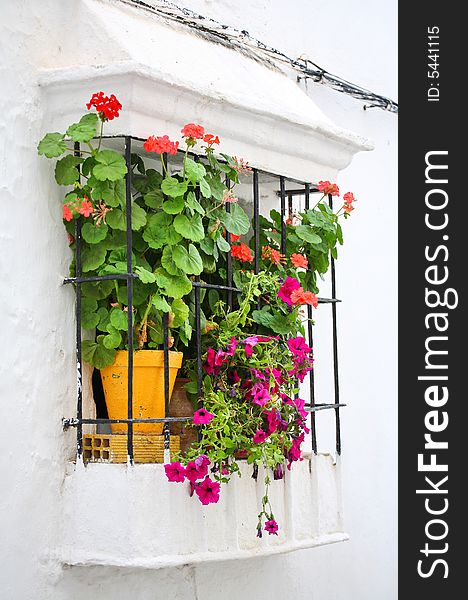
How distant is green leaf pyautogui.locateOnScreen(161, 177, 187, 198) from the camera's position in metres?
3.07

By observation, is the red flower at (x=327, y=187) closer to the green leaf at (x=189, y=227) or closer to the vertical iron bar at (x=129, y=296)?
the green leaf at (x=189, y=227)

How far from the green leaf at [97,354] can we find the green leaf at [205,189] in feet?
1.62

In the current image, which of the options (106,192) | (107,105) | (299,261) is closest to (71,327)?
(106,192)

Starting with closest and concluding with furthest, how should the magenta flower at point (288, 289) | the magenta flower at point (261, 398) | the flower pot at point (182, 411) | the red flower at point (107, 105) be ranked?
the red flower at point (107, 105) → the magenta flower at point (261, 398) → the flower pot at point (182, 411) → the magenta flower at point (288, 289)

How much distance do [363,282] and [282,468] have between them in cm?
143

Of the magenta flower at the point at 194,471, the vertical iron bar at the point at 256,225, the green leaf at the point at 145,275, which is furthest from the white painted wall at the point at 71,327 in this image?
the vertical iron bar at the point at 256,225

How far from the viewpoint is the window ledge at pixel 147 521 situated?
2.97 m

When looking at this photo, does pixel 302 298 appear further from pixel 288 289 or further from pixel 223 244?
pixel 223 244

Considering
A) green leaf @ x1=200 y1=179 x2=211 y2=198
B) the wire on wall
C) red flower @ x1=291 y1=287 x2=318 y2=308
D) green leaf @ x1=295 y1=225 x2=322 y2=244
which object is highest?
the wire on wall

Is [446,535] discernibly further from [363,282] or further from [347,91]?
[347,91]

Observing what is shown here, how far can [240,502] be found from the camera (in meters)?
3.24

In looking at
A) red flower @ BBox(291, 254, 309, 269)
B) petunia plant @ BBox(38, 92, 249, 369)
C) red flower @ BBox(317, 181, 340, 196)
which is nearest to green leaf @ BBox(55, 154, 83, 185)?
A: petunia plant @ BBox(38, 92, 249, 369)

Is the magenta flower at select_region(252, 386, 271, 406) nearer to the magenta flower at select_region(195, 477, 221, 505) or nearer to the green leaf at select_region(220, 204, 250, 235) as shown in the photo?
the magenta flower at select_region(195, 477, 221, 505)

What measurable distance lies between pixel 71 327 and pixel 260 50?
1339 millimetres
